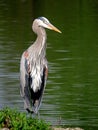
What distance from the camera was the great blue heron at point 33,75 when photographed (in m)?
8.41

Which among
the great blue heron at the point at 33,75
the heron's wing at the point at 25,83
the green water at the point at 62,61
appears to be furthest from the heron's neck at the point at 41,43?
the green water at the point at 62,61

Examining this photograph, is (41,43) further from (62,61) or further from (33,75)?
(62,61)

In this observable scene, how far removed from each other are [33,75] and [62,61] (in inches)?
276

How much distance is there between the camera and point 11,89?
12.6 meters

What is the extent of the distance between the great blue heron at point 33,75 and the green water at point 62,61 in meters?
0.72

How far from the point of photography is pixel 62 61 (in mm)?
15438

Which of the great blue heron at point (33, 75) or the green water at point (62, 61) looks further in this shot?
the green water at point (62, 61)

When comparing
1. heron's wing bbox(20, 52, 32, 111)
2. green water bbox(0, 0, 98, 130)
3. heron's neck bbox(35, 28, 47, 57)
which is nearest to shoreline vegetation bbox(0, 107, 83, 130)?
heron's wing bbox(20, 52, 32, 111)

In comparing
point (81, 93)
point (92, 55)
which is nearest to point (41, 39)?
point (81, 93)

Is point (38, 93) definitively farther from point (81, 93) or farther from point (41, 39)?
point (81, 93)

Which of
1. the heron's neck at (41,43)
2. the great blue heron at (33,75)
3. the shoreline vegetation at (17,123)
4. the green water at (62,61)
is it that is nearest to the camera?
the shoreline vegetation at (17,123)

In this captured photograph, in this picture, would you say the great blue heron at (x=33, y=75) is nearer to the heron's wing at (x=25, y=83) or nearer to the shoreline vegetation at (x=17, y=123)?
the heron's wing at (x=25, y=83)

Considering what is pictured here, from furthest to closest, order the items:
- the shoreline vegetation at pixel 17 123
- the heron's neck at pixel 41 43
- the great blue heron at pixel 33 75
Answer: the heron's neck at pixel 41 43 < the great blue heron at pixel 33 75 < the shoreline vegetation at pixel 17 123

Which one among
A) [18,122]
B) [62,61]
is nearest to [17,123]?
[18,122]
